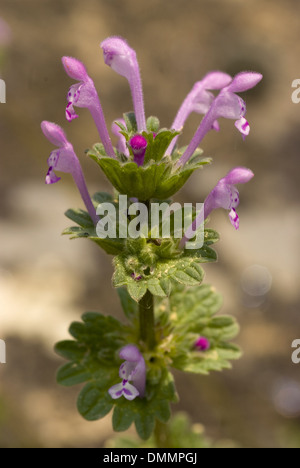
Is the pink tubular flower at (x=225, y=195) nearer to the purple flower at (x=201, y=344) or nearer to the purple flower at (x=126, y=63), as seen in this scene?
the purple flower at (x=126, y=63)

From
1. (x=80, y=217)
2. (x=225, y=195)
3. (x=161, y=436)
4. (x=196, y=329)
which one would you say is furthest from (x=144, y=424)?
(x=225, y=195)

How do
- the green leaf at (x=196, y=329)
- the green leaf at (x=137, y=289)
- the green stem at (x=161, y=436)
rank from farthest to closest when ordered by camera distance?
the green stem at (x=161, y=436), the green leaf at (x=196, y=329), the green leaf at (x=137, y=289)

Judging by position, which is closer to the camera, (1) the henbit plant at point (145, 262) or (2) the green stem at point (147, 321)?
(1) the henbit plant at point (145, 262)

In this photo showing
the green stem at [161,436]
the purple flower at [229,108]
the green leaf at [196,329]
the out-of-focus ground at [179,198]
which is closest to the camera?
the purple flower at [229,108]

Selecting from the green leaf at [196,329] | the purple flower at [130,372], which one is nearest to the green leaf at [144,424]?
the purple flower at [130,372]

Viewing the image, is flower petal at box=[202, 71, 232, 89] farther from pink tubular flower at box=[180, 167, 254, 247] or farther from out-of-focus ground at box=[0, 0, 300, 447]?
out-of-focus ground at box=[0, 0, 300, 447]
